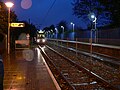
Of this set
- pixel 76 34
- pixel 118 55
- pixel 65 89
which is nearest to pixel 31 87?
pixel 65 89

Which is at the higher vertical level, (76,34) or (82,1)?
(82,1)

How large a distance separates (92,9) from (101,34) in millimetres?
27474

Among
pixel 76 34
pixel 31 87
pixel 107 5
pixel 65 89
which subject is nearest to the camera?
pixel 31 87

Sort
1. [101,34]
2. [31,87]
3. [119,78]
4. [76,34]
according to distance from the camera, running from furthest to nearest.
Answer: [76,34] → [101,34] → [119,78] → [31,87]

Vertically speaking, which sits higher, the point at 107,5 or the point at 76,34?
the point at 107,5

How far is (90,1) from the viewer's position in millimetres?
94500

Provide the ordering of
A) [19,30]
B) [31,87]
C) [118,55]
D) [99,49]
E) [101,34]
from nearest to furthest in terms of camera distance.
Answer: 1. [31,87]
2. [118,55]
3. [99,49]
4. [19,30]
5. [101,34]

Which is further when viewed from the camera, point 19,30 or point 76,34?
point 76,34

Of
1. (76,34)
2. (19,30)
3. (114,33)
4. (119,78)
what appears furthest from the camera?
(76,34)

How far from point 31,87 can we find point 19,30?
4189cm

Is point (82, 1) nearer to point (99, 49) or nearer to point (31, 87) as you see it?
point (99, 49)

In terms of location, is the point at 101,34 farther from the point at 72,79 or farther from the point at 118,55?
the point at 72,79

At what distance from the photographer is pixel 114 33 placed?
2275 inches

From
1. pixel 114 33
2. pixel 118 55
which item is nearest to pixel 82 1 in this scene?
pixel 114 33
